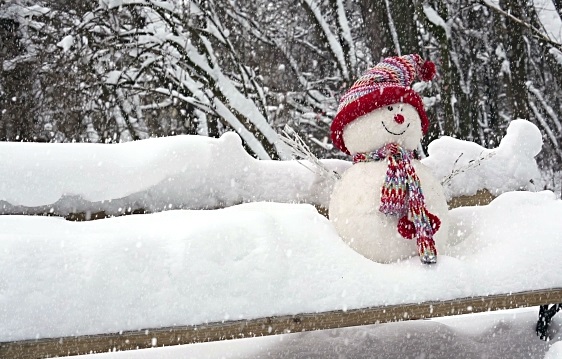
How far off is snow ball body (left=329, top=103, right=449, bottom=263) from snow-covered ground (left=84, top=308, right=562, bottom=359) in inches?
26.2

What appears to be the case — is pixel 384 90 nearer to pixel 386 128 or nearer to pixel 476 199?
pixel 386 128

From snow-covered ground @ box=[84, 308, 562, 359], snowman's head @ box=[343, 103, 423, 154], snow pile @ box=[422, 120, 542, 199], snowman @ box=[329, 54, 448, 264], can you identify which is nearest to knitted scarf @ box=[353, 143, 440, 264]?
snowman @ box=[329, 54, 448, 264]

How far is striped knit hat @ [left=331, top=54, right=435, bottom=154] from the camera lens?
7.59ft

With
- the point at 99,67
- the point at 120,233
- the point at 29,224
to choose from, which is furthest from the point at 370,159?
the point at 99,67

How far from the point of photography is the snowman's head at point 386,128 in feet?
7.68

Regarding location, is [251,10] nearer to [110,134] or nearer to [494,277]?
[110,134]

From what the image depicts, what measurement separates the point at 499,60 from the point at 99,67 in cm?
654

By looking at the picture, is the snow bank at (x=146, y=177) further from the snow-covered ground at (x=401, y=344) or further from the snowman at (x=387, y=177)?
the snow-covered ground at (x=401, y=344)

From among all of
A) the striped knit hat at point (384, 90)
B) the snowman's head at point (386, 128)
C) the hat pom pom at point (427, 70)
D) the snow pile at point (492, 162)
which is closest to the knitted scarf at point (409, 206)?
the snowman's head at point (386, 128)

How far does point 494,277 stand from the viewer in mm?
2111

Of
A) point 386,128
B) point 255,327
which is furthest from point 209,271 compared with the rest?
point 386,128

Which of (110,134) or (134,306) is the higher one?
(110,134)

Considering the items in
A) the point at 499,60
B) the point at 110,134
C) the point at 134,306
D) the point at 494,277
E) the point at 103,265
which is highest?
the point at 499,60

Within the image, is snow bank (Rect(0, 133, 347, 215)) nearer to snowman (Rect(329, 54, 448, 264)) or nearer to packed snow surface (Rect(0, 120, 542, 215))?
packed snow surface (Rect(0, 120, 542, 215))
